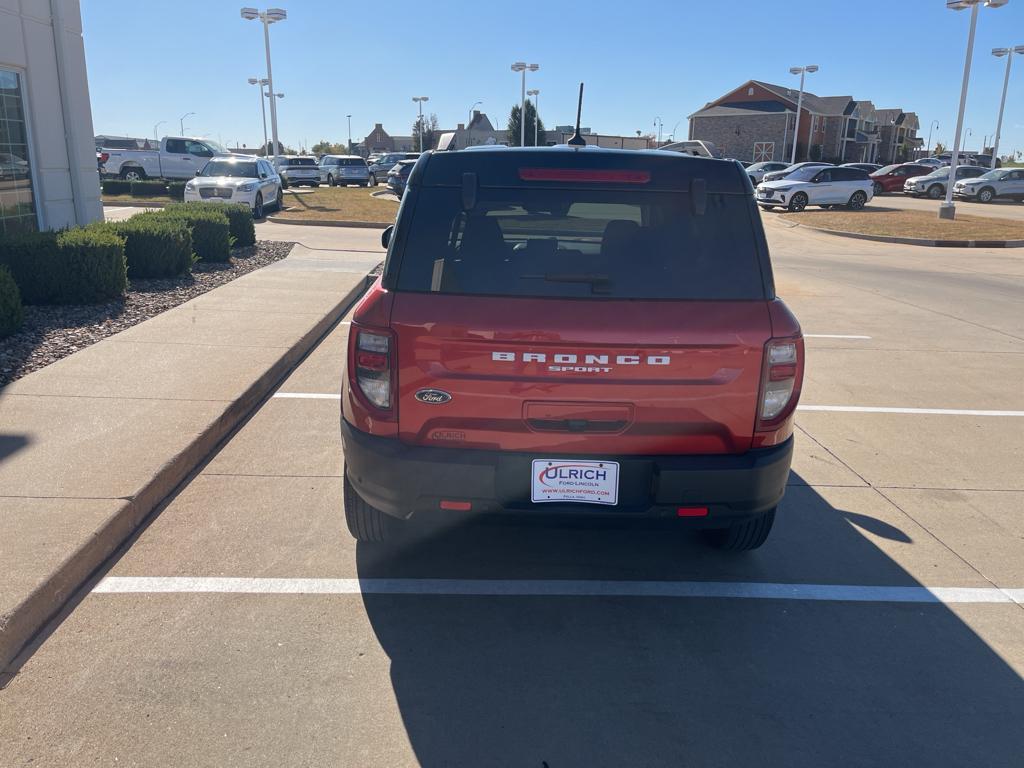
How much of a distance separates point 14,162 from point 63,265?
3.34 meters

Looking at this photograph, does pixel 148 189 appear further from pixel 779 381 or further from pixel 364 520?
pixel 779 381

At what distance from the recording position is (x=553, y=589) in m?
4.07

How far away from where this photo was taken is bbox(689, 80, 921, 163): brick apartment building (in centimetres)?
7031

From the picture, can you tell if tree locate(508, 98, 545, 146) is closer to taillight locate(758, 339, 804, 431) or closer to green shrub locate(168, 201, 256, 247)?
green shrub locate(168, 201, 256, 247)

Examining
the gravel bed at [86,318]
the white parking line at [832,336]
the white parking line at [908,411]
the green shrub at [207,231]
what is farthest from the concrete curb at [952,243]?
the gravel bed at [86,318]

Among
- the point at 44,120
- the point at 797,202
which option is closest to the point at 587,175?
the point at 44,120

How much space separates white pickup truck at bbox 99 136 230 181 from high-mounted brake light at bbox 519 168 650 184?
30.8m

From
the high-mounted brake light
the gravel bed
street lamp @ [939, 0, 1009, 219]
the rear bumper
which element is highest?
street lamp @ [939, 0, 1009, 219]

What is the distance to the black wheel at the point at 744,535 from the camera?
4.16 meters

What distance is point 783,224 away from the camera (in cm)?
2877

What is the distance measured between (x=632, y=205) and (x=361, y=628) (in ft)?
7.14

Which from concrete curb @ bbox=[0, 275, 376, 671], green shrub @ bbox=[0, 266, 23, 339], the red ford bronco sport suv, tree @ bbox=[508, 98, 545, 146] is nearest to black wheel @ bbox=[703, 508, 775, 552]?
the red ford bronco sport suv

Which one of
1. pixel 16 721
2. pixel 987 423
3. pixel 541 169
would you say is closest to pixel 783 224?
pixel 987 423

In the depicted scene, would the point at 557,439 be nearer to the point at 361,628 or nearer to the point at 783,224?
the point at 361,628
